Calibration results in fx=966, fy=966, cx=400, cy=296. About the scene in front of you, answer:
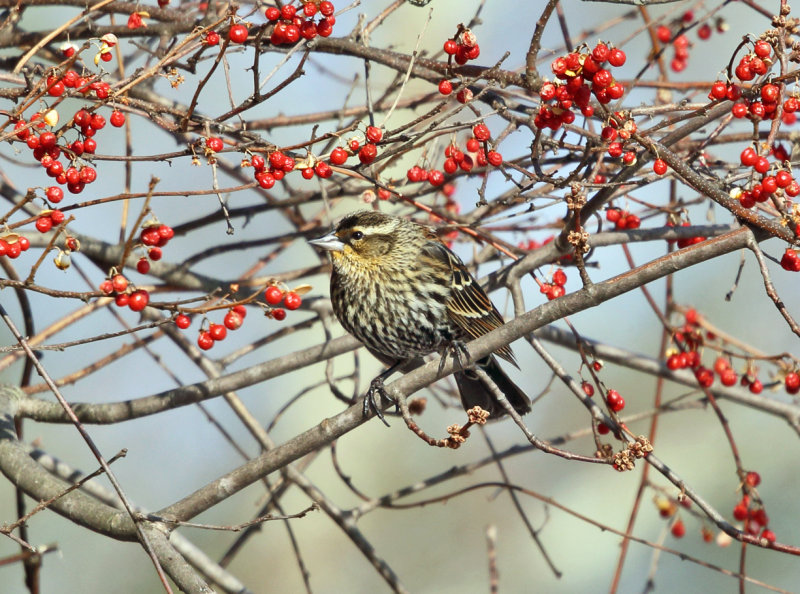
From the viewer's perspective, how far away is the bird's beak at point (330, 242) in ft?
11.9

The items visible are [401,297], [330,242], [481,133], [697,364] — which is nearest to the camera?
[481,133]

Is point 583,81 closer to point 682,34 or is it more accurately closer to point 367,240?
point 367,240

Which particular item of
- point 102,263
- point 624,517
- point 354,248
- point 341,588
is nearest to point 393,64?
point 354,248

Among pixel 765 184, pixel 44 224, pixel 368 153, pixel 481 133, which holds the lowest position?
pixel 44 224

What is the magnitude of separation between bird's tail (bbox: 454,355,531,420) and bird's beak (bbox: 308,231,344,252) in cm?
69

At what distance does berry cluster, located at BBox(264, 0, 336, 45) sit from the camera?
8.30 ft

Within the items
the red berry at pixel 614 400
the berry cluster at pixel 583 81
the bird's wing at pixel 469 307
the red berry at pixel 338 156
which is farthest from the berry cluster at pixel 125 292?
the bird's wing at pixel 469 307

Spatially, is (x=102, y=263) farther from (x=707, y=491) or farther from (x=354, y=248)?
(x=707, y=491)

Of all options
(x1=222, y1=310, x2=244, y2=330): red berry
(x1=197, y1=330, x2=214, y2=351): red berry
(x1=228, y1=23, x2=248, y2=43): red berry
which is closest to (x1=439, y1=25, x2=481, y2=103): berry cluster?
(x1=228, y1=23, x2=248, y2=43): red berry

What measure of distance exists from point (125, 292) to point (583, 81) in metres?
1.24

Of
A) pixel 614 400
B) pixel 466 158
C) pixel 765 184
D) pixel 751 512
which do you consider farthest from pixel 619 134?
pixel 751 512

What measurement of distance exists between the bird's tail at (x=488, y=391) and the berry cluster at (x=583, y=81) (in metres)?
1.60

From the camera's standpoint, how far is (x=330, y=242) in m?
3.69

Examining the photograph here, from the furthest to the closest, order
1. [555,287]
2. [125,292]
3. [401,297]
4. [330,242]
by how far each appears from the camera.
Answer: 1. [401,297]
2. [330,242]
3. [555,287]
4. [125,292]
